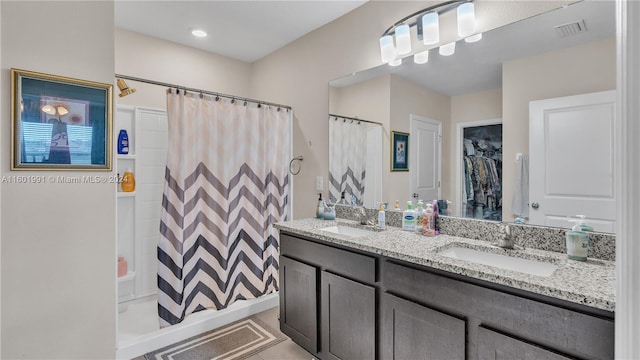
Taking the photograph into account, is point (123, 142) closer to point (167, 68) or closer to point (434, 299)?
point (167, 68)

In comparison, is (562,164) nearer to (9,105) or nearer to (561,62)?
(561,62)

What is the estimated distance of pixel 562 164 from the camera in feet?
4.81

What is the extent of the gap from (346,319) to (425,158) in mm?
1122

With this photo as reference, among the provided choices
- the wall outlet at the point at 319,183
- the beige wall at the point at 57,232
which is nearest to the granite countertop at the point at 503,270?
the wall outlet at the point at 319,183

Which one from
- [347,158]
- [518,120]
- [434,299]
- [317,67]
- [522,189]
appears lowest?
[434,299]

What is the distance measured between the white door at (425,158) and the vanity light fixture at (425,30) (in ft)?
1.38

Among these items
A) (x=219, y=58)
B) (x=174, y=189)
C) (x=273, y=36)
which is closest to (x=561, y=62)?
(x=273, y=36)

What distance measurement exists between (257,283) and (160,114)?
1.88 meters

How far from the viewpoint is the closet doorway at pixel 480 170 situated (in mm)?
1692

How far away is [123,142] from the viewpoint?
8.98ft

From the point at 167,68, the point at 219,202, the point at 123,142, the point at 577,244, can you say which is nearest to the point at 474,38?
the point at 577,244

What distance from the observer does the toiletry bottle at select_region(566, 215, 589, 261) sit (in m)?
1.31

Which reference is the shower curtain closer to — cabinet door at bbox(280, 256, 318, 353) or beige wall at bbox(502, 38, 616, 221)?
cabinet door at bbox(280, 256, 318, 353)

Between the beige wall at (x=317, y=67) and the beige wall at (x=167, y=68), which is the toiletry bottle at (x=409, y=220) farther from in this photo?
the beige wall at (x=167, y=68)
